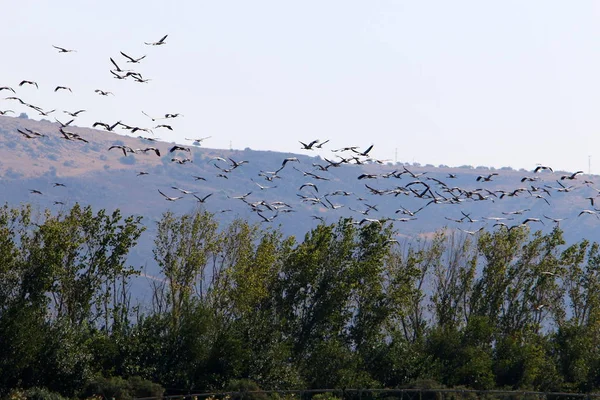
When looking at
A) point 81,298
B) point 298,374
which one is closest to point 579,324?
point 298,374

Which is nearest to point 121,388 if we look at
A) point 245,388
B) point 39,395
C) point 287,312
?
point 39,395

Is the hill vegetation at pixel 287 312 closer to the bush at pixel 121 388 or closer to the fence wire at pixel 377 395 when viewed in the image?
the bush at pixel 121 388

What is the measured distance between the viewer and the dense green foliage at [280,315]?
54188 mm

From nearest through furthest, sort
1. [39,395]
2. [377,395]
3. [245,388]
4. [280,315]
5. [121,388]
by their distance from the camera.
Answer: [39,395], [121,388], [245,388], [377,395], [280,315]

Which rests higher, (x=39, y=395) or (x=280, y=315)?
(x=280, y=315)

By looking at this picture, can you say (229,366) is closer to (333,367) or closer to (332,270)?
(333,367)

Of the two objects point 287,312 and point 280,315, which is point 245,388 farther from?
point 287,312

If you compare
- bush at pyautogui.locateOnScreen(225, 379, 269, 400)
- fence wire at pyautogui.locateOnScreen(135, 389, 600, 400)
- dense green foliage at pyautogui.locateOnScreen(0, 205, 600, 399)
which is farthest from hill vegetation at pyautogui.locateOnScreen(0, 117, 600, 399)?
fence wire at pyautogui.locateOnScreen(135, 389, 600, 400)

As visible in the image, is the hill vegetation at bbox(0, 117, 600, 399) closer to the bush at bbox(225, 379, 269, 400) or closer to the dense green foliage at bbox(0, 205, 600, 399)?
the dense green foliage at bbox(0, 205, 600, 399)

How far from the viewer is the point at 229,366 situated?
5709 centimetres

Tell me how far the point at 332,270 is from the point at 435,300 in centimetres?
993

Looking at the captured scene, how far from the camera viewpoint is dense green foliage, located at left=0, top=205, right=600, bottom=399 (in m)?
54.2

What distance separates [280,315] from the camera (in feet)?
205

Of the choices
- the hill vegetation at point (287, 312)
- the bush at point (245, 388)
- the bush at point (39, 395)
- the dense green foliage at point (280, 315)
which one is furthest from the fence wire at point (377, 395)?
the bush at point (39, 395)
